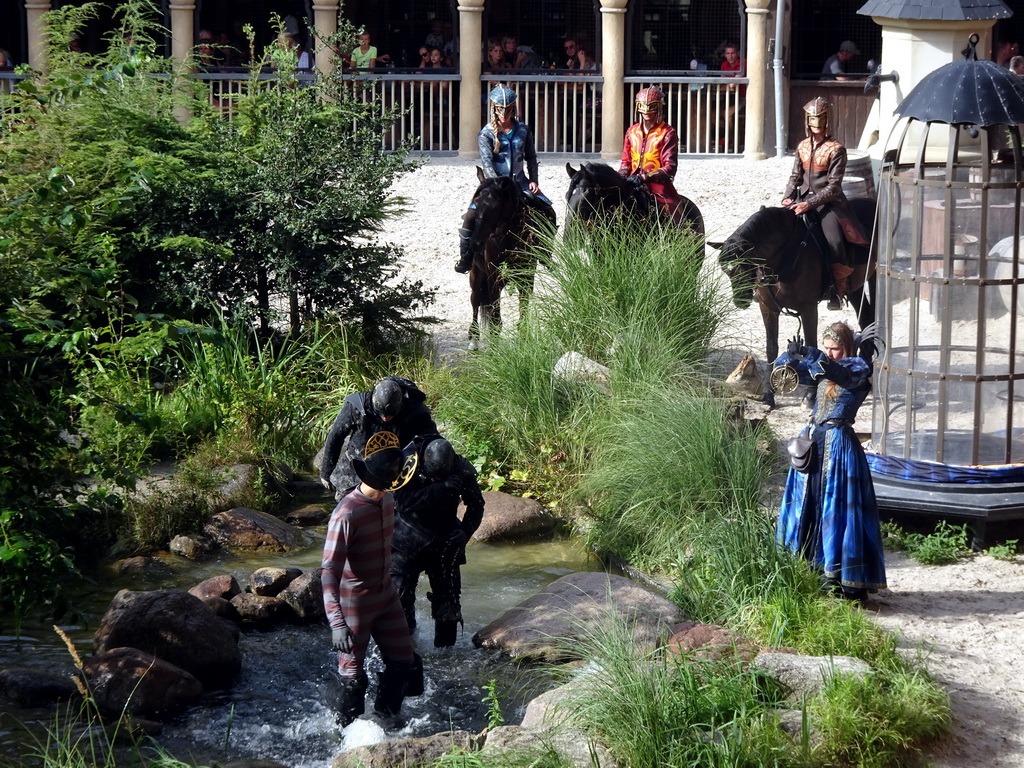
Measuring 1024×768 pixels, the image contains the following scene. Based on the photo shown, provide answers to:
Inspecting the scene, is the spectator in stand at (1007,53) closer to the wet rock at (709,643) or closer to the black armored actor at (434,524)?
the wet rock at (709,643)

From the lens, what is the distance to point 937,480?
333 inches

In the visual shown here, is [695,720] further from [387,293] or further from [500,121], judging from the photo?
[500,121]

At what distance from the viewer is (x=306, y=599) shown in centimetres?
769

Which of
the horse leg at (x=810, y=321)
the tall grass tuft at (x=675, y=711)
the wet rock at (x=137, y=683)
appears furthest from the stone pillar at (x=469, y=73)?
the tall grass tuft at (x=675, y=711)

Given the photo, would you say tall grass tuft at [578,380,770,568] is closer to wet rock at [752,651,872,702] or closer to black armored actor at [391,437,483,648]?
black armored actor at [391,437,483,648]

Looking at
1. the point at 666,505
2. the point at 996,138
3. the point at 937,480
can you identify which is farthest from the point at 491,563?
the point at 996,138

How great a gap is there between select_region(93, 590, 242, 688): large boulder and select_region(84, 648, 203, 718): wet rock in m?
0.15

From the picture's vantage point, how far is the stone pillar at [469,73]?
19.9 metres

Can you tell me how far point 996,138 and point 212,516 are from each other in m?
5.28

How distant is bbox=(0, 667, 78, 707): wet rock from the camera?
6645mm

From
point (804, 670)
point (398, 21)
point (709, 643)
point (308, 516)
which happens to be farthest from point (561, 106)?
point (804, 670)

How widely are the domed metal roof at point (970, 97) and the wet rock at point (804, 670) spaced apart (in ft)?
11.5

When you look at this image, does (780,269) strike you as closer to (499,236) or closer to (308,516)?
(499,236)

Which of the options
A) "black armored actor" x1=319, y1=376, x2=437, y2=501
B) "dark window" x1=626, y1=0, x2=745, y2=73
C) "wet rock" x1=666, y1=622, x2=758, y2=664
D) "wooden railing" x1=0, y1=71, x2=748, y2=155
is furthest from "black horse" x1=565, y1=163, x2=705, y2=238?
"dark window" x1=626, y1=0, x2=745, y2=73
